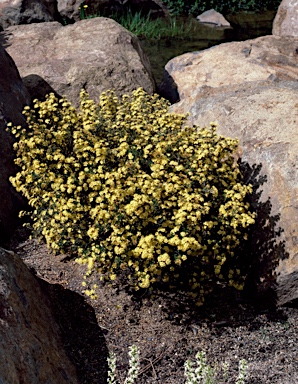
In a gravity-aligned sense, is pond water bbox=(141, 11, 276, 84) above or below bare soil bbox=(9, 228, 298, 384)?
below

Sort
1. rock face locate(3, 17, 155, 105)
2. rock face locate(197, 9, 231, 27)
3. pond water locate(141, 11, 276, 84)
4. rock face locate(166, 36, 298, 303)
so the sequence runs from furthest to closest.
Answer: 1. rock face locate(197, 9, 231, 27)
2. pond water locate(141, 11, 276, 84)
3. rock face locate(3, 17, 155, 105)
4. rock face locate(166, 36, 298, 303)

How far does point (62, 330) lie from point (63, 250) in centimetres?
86

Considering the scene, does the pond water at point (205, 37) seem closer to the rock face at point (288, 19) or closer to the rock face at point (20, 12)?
the rock face at point (288, 19)

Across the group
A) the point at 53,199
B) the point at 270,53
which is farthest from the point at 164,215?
the point at 270,53

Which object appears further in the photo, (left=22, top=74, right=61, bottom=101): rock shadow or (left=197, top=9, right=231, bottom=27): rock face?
(left=197, top=9, right=231, bottom=27): rock face

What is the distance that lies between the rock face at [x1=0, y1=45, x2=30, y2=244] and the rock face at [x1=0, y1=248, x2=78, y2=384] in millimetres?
1335

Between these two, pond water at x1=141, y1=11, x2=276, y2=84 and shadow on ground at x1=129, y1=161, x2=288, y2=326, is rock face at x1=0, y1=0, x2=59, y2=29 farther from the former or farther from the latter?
shadow on ground at x1=129, y1=161, x2=288, y2=326

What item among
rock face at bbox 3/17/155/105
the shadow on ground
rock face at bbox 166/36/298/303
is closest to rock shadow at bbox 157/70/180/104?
rock face at bbox 166/36/298/303

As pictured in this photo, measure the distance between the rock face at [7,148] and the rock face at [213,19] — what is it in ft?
29.3

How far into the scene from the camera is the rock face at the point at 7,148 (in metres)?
5.19

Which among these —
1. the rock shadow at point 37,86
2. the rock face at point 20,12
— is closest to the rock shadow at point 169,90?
the rock shadow at point 37,86

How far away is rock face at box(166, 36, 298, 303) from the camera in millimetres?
4297

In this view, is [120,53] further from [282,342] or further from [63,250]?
[282,342]

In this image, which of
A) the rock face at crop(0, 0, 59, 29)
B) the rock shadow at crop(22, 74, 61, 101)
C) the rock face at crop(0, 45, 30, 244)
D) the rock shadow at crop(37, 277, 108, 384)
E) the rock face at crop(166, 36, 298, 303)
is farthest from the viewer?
the rock face at crop(0, 0, 59, 29)
